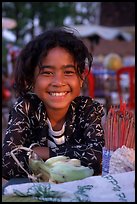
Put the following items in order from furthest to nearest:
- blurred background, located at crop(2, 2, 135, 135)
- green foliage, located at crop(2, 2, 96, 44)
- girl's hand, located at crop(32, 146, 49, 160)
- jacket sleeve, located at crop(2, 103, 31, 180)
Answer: green foliage, located at crop(2, 2, 96, 44) → blurred background, located at crop(2, 2, 135, 135) → girl's hand, located at crop(32, 146, 49, 160) → jacket sleeve, located at crop(2, 103, 31, 180)

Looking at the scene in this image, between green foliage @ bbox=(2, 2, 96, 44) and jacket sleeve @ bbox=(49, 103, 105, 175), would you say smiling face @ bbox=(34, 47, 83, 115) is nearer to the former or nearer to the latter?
jacket sleeve @ bbox=(49, 103, 105, 175)

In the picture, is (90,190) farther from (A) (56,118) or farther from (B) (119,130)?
(A) (56,118)

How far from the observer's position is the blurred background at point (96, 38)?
7598 millimetres

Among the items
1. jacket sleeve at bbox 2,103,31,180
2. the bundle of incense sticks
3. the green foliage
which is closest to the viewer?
the bundle of incense sticks

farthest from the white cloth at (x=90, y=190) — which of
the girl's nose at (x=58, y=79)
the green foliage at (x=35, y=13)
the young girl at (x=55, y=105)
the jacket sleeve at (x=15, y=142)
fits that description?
the green foliage at (x=35, y=13)

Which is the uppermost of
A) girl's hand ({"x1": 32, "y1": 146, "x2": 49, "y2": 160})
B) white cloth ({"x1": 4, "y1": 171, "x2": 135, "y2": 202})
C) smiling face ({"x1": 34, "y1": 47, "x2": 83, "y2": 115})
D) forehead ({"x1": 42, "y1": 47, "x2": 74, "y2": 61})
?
forehead ({"x1": 42, "y1": 47, "x2": 74, "y2": 61})

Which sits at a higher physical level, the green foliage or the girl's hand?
the green foliage

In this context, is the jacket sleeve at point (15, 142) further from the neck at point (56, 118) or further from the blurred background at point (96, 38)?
the blurred background at point (96, 38)

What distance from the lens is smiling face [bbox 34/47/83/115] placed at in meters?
1.58

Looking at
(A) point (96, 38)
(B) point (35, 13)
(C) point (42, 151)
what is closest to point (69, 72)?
(C) point (42, 151)

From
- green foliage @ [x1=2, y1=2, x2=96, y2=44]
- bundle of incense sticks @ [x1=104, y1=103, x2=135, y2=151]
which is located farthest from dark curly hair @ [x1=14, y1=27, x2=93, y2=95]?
green foliage @ [x1=2, y1=2, x2=96, y2=44]

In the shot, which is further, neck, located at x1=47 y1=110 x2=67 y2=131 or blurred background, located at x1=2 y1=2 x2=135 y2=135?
blurred background, located at x1=2 y1=2 x2=135 y2=135

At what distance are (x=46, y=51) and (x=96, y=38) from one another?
31.9 feet

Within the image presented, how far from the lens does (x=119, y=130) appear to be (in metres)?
1.16
